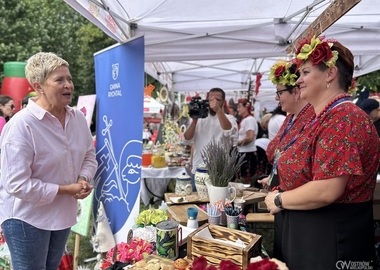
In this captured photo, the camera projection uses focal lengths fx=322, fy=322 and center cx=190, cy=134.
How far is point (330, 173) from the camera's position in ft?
3.54

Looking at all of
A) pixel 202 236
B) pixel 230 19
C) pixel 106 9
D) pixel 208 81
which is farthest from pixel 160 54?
pixel 208 81

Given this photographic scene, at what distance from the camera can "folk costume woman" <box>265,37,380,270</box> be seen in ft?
3.56

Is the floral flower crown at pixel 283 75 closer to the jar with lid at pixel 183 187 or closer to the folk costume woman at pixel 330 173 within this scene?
the folk costume woman at pixel 330 173

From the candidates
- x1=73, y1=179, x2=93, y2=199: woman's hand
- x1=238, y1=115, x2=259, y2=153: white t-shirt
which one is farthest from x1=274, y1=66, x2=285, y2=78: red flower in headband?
x1=238, y1=115, x2=259, y2=153: white t-shirt

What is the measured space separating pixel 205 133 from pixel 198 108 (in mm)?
296

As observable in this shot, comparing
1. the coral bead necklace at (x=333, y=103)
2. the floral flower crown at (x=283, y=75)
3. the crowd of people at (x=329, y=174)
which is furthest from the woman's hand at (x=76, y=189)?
the floral flower crown at (x=283, y=75)

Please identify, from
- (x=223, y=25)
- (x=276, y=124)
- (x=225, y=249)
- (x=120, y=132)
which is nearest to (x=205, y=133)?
(x=120, y=132)

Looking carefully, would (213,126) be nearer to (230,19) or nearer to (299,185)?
(230,19)

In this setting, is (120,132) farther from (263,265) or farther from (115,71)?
(263,265)

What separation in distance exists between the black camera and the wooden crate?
5.80 ft

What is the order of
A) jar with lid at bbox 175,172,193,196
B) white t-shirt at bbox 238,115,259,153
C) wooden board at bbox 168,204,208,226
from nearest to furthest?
1. wooden board at bbox 168,204,208,226
2. jar with lid at bbox 175,172,193,196
3. white t-shirt at bbox 238,115,259,153

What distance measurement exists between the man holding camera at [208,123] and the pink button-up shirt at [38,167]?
151cm

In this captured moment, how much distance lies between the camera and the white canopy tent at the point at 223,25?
2.56 metres

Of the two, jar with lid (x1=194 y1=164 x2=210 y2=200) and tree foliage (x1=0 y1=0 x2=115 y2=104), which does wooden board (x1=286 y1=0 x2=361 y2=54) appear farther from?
tree foliage (x1=0 y1=0 x2=115 y2=104)
